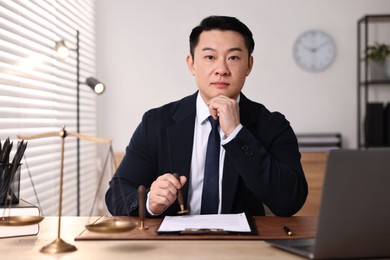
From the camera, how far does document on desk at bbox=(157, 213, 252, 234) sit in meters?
1.36

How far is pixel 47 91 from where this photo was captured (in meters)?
3.31

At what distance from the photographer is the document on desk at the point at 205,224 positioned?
1.36 metres

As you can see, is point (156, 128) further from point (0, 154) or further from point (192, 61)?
point (0, 154)

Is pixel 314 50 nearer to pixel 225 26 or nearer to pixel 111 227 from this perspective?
pixel 225 26

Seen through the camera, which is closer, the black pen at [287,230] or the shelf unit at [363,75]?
the black pen at [287,230]

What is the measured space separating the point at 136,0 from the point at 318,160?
2.03 metres

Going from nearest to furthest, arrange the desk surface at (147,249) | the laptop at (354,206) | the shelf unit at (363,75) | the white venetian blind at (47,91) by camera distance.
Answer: the laptop at (354,206), the desk surface at (147,249), the white venetian blind at (47,91), the shelf unit at (363,75)

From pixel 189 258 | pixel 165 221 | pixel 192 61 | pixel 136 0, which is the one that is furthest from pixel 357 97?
pixel 189 258

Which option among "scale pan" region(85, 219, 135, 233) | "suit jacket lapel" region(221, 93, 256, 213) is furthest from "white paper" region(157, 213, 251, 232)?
"suit jacket lapel" region(221, 93, 256, 213)

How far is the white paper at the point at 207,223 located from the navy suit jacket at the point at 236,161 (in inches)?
8.7

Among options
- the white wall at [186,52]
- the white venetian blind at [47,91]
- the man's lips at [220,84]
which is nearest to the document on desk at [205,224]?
the man's lips at [220,84]

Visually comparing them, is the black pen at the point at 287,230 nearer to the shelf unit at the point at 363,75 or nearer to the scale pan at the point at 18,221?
the scale pan at the point at 18,221

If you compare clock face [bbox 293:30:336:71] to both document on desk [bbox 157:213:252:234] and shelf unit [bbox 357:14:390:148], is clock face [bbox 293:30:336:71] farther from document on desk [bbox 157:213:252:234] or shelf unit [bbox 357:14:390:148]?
document on desk [bbox 157:213:252:234]

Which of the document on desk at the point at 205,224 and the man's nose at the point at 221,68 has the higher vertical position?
the man's nose at the point at 221,68
